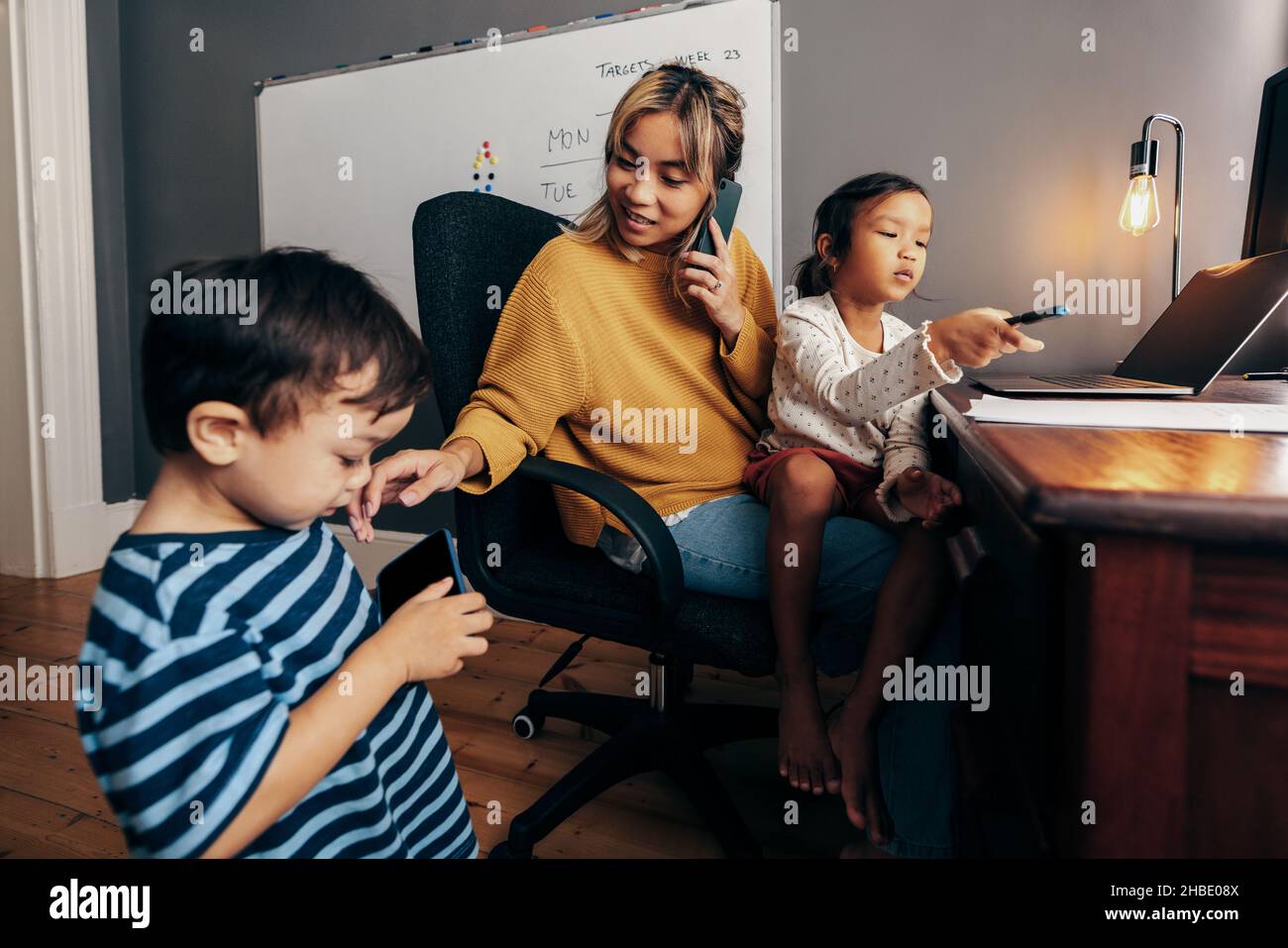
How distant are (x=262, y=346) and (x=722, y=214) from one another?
2.92 feet

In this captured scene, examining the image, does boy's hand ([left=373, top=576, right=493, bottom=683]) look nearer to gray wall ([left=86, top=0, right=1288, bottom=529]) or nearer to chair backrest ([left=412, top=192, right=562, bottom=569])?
chair backrest ([left=412, top=192, right=562, bottom=569])

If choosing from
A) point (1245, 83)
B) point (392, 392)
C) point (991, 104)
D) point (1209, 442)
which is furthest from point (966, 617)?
point (1245, 83)

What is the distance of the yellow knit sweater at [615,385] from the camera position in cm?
116

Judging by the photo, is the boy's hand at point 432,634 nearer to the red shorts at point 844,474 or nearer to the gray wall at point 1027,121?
the red shorts at point 844,474

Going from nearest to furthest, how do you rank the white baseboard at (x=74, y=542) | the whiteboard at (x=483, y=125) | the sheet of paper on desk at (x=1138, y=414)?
1. the sheet of paper on desk at (x=1138, y=414)
2. the whiteboard at (x=483, y=125)
3. the white baseboard at (x=74, y=542)

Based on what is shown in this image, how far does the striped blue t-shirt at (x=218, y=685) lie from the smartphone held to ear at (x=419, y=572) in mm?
78

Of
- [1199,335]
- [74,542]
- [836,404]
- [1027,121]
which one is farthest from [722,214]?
[74,542]

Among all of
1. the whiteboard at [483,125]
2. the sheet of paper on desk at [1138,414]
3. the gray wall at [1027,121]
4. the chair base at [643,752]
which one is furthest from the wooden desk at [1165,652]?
the whiteboard at [483,125]

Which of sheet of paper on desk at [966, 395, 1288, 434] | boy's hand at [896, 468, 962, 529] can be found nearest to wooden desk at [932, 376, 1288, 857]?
sheet of paper on desk at [966, 395, 1288, 434]

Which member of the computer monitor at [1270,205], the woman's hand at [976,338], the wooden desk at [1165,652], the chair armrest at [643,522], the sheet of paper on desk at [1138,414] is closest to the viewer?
the wooden desk at [1165,652]

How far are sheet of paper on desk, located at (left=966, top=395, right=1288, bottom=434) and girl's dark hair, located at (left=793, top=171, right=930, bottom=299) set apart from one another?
54 cm

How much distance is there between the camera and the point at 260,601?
0.66 m

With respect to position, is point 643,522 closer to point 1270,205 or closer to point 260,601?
point 260,601

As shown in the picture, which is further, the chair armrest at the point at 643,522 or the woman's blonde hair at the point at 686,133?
the woman's blonde hair at the point at 686,133
